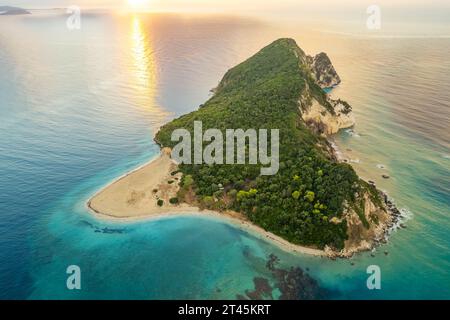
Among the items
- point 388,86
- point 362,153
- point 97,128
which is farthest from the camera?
point 388,86

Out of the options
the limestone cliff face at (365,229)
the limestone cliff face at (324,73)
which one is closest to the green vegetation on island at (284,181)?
the limestone cliff face at (365,229)

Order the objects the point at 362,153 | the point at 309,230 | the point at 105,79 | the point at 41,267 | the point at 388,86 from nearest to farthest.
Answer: the point at 41,267 → the point at 309,230 → the point at 362,153 → the point at 388,86 → the point at 105,79

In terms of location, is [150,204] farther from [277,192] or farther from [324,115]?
[324,115]

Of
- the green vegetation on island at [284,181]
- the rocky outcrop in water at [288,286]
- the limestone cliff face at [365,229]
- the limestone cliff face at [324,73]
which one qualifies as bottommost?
the rocky outcrop in water at [288,286]

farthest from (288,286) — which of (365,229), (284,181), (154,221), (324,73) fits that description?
A: (324,73)

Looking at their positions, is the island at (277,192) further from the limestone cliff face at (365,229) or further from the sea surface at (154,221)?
the sea surface at (154,221)

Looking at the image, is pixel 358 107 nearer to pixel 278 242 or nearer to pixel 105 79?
pixel 278 242

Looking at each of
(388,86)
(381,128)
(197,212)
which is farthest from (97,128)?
(388,86)
